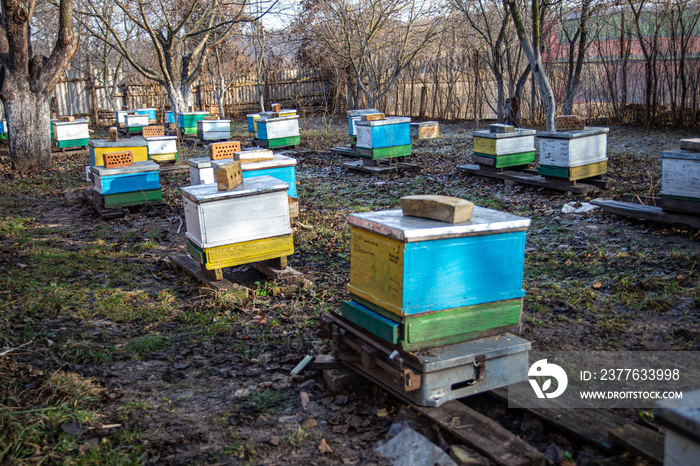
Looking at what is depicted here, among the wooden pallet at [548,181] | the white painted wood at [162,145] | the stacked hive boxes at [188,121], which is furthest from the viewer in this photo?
the stacked hive boxes at [188,121]

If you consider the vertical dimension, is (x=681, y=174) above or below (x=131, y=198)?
above

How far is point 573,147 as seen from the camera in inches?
297

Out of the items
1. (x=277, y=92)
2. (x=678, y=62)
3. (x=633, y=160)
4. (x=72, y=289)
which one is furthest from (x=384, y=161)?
(x=277, y=92)

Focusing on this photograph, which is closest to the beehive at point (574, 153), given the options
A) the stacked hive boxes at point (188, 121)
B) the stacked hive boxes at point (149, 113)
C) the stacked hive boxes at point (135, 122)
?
the stacked hive boxes at point (188, 121)

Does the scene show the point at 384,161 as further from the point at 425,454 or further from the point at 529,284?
the point at 425,454

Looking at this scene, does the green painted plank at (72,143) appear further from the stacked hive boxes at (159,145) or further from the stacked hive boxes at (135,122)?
the stacked hive boxes at (159,145)

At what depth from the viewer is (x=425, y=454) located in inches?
103

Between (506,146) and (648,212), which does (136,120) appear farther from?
(648,212)

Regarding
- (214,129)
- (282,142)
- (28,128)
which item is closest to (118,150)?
(28,128)

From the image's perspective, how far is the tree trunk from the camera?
468 inches

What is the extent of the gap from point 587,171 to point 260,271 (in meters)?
4.99

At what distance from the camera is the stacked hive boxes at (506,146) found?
8.98m

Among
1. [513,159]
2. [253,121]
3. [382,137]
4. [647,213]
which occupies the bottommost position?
[647,213]

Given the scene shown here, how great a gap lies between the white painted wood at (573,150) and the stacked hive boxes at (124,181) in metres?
5.73
